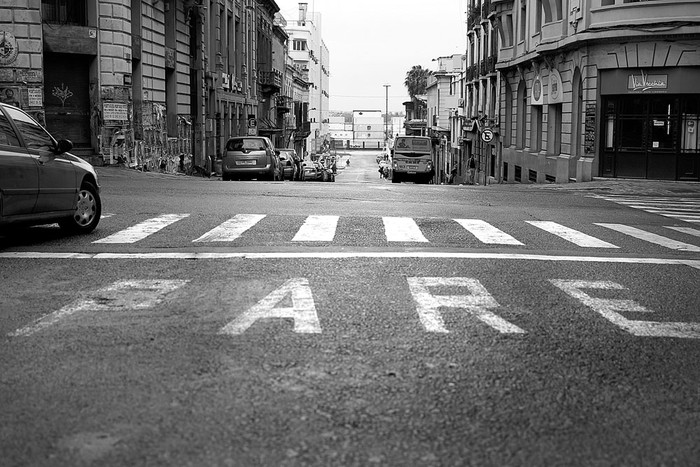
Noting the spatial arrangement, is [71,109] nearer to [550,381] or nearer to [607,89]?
[607,89]

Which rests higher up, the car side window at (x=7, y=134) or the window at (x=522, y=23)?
the window at (x=522, y=23)

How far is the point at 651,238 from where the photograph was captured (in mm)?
12453

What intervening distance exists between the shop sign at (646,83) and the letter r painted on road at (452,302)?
2177 cm

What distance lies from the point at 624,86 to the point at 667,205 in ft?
33.4

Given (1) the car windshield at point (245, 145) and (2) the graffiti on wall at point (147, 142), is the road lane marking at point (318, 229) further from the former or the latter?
(1) the car windshield at point (245, 145)

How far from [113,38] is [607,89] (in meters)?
15.7

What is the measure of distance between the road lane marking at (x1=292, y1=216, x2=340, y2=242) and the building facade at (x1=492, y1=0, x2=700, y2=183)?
1781 centimetres

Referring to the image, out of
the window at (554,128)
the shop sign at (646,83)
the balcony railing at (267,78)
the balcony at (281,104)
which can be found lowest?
the window at (554,128)

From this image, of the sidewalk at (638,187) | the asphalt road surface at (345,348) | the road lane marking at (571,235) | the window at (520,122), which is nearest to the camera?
the asphalt road surface at (345,348)

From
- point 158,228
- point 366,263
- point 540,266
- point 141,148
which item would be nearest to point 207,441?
point 366,263

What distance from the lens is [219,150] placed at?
44.1 meters

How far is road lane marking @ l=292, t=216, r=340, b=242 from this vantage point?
37.5ft

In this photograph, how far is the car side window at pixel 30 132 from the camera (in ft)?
34.9

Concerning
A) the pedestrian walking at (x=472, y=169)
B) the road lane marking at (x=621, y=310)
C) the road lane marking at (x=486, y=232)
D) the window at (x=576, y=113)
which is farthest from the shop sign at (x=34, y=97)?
the pedestrian walking at (x=472, y=169)
